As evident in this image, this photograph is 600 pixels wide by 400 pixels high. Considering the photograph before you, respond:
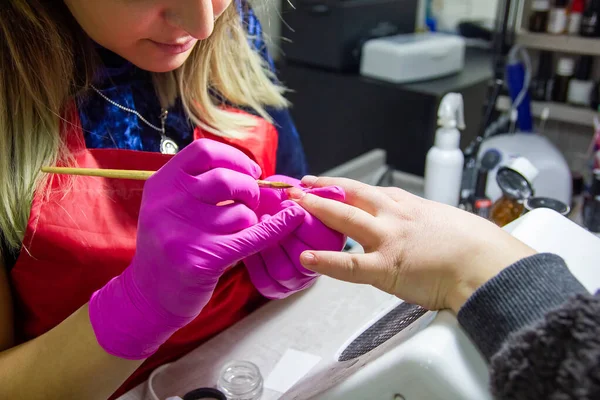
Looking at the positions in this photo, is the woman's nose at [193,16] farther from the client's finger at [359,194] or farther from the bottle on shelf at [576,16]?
the bottle on shelf at [576,16]

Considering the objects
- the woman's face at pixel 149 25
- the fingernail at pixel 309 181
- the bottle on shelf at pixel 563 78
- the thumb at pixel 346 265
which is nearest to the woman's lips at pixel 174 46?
the woman's face at pixel 149 25

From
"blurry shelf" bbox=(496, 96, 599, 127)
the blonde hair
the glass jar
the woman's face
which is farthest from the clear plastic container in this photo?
"blurry shelf" bbox=(496, 96, 599, 127)

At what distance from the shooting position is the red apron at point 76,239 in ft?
2.45

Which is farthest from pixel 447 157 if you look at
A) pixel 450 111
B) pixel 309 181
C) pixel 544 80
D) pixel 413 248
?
pixel 544 80

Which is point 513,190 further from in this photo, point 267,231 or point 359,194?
point 267,231

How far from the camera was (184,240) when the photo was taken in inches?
25.2

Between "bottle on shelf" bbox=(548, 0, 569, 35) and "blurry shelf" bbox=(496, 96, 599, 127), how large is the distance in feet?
0.73

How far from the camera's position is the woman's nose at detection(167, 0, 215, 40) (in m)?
0.71

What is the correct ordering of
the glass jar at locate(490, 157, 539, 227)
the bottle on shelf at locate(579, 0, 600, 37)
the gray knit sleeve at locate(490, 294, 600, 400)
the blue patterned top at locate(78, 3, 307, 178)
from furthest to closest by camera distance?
the bottle on shelf at locate(579, 0, 600, 37)
the glass jar at locate(490, 157, 539, 227)
the blue patterned top at locate(78, 3, 307, 178)
the gray knit sleeve at locate(490, 294, 600, 400)

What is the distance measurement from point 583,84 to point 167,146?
1.36 m

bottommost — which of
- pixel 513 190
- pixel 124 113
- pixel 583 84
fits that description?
pixel 513 190

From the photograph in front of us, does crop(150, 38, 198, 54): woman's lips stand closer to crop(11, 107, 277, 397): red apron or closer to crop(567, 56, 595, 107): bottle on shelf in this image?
crop(11, 107, 277, 397): red apron

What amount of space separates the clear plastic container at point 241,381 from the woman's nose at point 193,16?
469 mm

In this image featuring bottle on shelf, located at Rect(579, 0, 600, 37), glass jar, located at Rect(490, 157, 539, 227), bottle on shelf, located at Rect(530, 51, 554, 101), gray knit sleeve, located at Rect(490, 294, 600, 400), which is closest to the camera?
gray knit sleeve, located at Rect(490, 294, 600, 400)
